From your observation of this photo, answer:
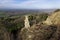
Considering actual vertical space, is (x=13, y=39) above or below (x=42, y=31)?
below

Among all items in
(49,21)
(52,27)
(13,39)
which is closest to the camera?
(52,27)

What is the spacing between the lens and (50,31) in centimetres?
1848

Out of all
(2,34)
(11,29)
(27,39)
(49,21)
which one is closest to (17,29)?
(11,29)

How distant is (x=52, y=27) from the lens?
19484mm

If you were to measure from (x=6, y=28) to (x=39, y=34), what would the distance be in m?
8.67

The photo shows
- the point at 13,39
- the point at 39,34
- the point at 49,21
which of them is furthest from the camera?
the point at 13,39

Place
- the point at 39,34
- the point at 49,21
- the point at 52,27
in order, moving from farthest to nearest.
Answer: the point at 49,21
the point at 52,27
the point at 39,34

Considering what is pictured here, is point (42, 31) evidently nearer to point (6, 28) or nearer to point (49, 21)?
point (49, 21)

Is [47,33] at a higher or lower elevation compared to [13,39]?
higher

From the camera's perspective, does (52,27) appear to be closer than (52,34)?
No

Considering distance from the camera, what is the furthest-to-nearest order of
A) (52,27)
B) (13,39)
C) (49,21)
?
1. (13,39)
2. (49,21)
3. (52,27)

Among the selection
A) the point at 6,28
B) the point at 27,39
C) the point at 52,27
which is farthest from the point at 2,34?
the point at 52,27

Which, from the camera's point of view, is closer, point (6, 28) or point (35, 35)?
point (35, 35)

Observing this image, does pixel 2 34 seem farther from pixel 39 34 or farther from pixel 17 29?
pixel 39 34
